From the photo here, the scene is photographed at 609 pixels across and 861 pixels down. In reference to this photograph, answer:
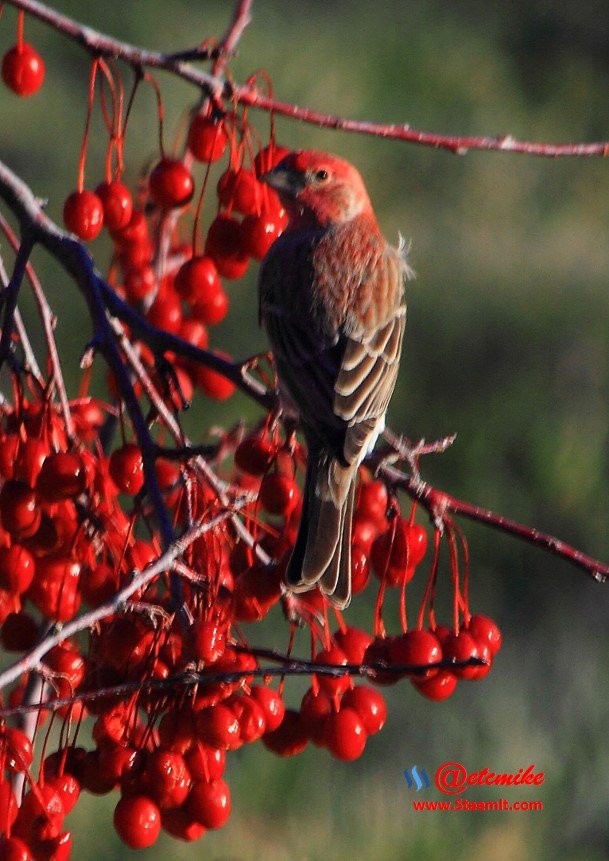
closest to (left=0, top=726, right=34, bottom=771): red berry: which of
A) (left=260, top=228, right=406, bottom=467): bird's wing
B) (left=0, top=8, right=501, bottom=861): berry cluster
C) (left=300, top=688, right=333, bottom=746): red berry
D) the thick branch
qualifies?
(left=0, top=8, right=501, bottom=861): berry cluster

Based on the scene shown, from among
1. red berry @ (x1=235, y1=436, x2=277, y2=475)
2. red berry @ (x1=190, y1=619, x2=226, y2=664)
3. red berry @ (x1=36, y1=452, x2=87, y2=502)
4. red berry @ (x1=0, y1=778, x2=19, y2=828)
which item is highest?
red berry @ (x1=235, y1=436, x2=277, y2=475)

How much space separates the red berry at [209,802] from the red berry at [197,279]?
987 millimetres

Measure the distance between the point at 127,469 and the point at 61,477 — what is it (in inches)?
7.1

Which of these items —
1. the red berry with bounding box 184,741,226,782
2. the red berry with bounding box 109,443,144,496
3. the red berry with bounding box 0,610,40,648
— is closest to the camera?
the red berry with bounding box 184,741,226,782

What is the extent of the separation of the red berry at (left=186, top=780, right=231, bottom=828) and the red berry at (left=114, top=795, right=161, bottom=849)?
0.19ft

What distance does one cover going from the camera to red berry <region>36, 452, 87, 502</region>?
6.80 ft

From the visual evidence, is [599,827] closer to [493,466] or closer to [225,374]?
[493,466]

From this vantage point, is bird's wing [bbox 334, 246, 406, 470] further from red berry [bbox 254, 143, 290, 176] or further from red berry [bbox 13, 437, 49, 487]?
red berry [bbox 13, 437, 49, 487]

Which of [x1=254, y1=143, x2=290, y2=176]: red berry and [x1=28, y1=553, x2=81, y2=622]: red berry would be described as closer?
[x1=28, y1=553, x2=81, y2=622]: red berry

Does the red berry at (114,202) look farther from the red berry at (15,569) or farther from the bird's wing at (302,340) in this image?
the red berry at (15,569)

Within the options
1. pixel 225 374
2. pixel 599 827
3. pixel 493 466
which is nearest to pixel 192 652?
pixel 225 374

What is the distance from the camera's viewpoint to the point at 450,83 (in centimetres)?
780

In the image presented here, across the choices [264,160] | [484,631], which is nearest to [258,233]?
[264,160]

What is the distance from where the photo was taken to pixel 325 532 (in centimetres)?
226
